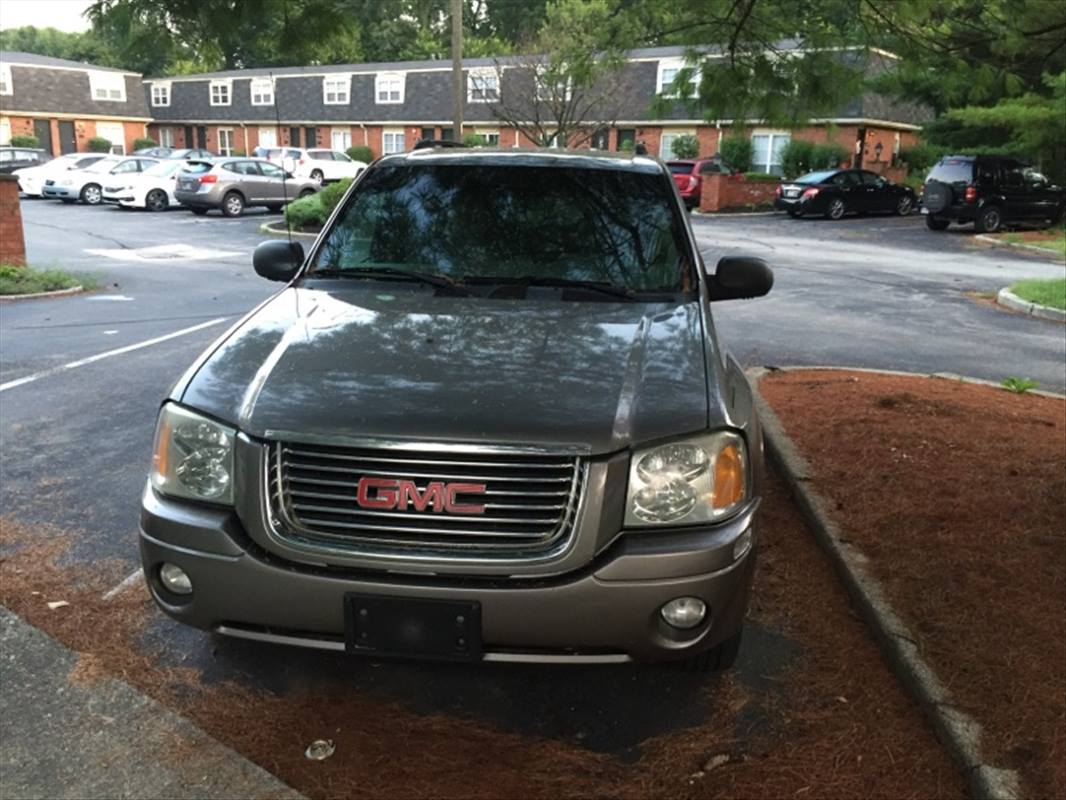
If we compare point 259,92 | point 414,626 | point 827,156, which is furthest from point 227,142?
point 414,626

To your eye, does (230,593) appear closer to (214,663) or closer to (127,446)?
(214,663)

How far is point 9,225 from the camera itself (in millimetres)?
13617

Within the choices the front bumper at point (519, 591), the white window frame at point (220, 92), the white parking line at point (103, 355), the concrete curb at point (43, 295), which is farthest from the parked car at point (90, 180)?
the front bumper at point (519, 591)

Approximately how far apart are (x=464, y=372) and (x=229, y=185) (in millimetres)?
25830

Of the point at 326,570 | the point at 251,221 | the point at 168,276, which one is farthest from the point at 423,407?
the point at 251,221

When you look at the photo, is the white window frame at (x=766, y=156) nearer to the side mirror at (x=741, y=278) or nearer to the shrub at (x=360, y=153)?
the shrub at (x=360, y=153)

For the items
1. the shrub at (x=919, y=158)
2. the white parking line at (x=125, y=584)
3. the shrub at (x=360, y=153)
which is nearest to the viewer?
the white parking line at (x=125, y=584)

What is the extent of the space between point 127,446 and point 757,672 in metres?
4.15

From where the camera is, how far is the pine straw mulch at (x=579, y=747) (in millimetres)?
2838

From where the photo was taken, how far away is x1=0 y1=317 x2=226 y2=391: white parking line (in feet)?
24.8

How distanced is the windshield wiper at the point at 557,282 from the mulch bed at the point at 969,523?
1642mm

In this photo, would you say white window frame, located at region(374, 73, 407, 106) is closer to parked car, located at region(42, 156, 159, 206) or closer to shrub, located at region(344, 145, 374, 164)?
shrub, located at region(344, 145, 374, 164)

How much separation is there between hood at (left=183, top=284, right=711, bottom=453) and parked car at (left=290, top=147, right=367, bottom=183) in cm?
2978

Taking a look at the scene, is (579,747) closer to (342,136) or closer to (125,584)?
(125,584)
